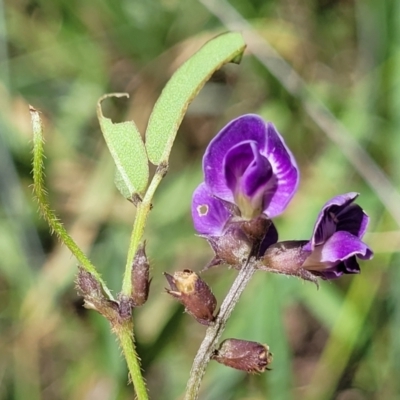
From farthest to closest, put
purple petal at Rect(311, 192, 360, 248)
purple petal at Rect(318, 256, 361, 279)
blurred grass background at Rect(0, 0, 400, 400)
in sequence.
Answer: blurred grass background at Rect(0, 0, 400, 400), purple petal at Rect(318, 256, 361, 279), purple petal at Rect(311, 192, 360, 248)

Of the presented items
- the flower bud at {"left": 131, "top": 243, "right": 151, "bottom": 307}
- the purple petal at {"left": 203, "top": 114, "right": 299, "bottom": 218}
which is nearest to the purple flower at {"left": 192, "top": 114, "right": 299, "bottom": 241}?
the purple petal at {"left": 203, "top": 114, "right": 299, "bottom": 218}

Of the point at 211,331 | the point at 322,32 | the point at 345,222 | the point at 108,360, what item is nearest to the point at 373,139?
the point at 322,32

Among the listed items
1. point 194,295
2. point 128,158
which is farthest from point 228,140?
point 194,295

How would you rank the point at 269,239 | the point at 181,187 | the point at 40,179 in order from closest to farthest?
1. the point at 40,179
2. the point at 269,239
3. the point at 181,187

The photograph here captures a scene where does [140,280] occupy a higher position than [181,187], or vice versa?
[140,280]

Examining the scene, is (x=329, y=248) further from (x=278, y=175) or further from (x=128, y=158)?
(x=128, y=158)

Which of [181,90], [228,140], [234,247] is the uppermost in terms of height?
[181,90]

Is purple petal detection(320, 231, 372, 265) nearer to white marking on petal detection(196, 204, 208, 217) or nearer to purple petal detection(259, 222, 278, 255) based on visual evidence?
purple petal detection(259, 222, 278, 255)
